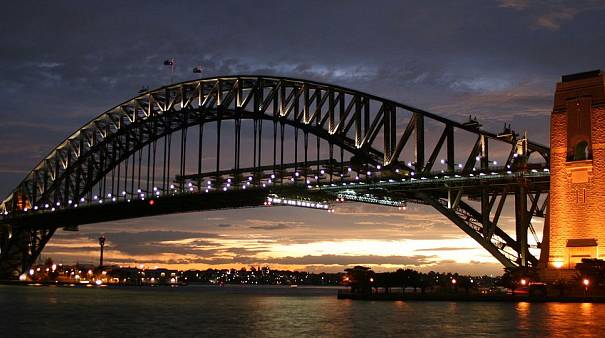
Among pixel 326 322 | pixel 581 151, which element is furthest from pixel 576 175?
pixel 326 322

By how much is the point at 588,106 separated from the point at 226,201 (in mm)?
44174

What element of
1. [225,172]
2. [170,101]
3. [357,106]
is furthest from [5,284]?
[357,106]

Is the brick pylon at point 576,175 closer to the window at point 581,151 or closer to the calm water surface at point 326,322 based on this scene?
the window at point 581,151

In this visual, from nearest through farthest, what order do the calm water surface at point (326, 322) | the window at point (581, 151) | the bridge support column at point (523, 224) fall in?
the calm water surface at point (326, 322) < the window at point (581, 151) < the bridge support column at point (523, 224)

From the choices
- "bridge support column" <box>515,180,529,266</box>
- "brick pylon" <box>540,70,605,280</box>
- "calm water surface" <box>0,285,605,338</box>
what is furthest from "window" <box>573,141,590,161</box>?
"calm water surface" <box>0,285,605,338</box>

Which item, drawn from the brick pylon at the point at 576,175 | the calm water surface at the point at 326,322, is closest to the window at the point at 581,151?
the brick pylon at the point at 576,175

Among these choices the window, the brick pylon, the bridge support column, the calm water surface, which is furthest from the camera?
the bridge support column

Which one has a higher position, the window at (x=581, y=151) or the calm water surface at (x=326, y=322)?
the window at (x=581, y=151)

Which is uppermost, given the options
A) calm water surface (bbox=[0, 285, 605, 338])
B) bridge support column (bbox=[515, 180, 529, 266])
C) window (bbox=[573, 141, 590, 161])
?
window (bbox=[573, 141, 590, 161])

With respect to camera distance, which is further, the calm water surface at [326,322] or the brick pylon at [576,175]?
the brick pylon at [576,175]

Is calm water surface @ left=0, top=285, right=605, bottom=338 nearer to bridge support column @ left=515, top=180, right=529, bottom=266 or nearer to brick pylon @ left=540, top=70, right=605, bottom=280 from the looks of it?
brick pylon @ left=540, top=70, right=605, bottom=280

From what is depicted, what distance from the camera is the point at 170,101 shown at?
104m

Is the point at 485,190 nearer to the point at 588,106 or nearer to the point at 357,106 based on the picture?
the point at 588,106

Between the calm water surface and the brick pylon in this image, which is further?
the brick pylon
